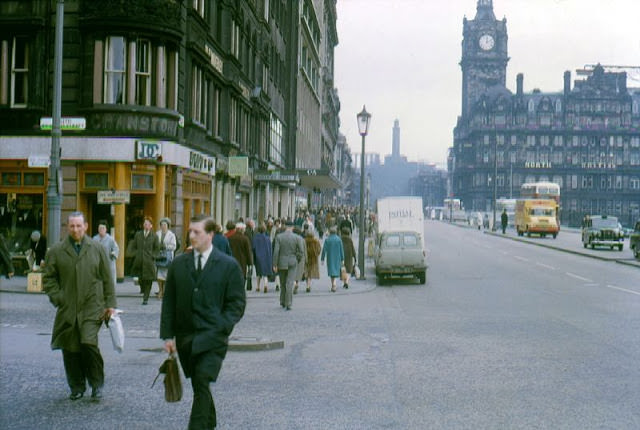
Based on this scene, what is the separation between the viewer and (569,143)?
499 feet

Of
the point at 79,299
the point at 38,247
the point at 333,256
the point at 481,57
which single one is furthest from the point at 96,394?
the point at 481,57

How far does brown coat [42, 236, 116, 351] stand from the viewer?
8.00m

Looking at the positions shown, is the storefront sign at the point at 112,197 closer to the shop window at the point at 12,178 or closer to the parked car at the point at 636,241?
the shop window at the point at 12,178

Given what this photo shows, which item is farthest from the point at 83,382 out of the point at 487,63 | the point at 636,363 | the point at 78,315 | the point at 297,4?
the point at 487,63

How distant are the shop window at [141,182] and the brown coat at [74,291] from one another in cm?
1547

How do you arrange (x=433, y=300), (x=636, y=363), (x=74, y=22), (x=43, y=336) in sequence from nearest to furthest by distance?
(x=636, y=363)
(x=43, y=336)
(x=433, y=300)
(x=74, y=22)

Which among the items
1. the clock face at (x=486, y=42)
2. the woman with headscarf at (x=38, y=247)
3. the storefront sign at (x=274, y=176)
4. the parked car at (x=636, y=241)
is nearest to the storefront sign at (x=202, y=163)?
the woman with headscarf at (x=38, y=247)

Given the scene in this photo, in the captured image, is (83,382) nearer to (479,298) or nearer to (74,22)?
(479,298)

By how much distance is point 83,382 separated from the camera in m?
8.27

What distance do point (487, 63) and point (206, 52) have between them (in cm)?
16625

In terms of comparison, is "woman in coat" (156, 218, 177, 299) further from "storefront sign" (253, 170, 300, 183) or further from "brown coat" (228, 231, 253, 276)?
"storefront sign" (253, 170, 300, 183)

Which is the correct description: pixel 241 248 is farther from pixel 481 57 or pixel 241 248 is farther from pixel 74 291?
pixel 481 57

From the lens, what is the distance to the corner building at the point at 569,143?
150 m

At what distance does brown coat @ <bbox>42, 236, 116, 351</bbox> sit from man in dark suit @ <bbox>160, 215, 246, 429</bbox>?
1.80m
